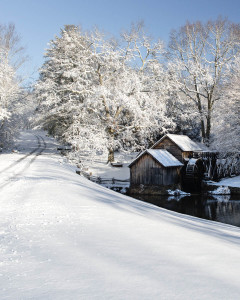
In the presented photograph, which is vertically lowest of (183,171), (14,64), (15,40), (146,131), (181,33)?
(183,171)

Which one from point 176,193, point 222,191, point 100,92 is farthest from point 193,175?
point 100,92

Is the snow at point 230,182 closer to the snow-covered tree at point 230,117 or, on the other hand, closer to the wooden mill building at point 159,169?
the snow-covered tree at point 230,117

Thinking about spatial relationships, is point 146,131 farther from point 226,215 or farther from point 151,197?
point 226,215

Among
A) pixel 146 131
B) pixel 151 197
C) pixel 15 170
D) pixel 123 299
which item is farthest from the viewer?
pixel 146 131

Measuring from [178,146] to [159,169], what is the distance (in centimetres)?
364

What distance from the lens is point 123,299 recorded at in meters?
2.89

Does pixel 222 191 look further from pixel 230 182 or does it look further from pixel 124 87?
pixel 124 87

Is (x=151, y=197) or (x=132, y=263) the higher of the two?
(x=132, y=263)

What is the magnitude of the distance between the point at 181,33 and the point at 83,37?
14.1 metres

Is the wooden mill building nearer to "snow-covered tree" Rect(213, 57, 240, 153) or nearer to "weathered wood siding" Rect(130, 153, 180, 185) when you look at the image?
"weathered wood siding" Rect(130, 153, 180, 185)

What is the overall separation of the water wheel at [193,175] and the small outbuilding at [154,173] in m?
0.94

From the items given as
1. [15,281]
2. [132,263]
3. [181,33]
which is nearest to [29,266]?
[15,281]

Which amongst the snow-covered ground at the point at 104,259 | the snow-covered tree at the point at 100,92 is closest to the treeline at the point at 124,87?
the snow-covered tree at the point at 100,92

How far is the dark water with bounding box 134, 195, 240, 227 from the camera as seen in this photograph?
55.4 feet
